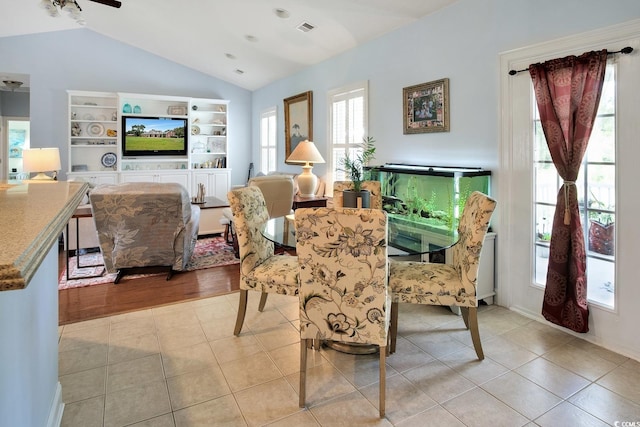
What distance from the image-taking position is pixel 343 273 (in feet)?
6.15

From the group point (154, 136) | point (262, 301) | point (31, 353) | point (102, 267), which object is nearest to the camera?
point (31, 353)

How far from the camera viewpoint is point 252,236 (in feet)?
8.84

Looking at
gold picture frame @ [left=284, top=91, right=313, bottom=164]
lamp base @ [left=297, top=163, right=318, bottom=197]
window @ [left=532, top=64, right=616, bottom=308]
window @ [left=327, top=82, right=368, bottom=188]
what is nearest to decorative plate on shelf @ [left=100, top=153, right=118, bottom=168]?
gold picture frame @ [left=284, top=91, right=313, bottom=164]

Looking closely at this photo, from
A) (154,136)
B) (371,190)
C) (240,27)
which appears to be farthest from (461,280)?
(154,136)

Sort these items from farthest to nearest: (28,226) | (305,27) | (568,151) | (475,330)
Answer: (305,27) < (568,151) < (475,330) < (28,226)

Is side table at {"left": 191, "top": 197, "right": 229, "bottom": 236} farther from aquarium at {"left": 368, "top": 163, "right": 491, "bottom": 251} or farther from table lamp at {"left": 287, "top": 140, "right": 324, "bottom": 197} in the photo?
aquarium at {"left": 368, "top": 163, "right": 491, "bottom": 251}

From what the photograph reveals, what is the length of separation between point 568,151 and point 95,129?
754cm

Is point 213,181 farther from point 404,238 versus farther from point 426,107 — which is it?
point 404,238

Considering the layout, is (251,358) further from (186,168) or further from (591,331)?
(186,168)

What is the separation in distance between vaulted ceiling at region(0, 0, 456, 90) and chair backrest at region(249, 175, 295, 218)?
1833 mm

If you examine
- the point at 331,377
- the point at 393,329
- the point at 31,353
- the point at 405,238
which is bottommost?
the point at 331,377

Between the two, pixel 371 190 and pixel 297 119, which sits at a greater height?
pixel 297 119

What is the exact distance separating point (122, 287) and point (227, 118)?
5122mm

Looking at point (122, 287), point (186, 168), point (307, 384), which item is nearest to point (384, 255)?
point (307, 384)
